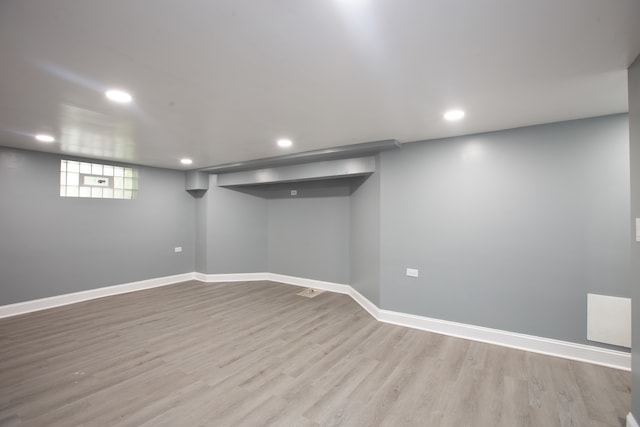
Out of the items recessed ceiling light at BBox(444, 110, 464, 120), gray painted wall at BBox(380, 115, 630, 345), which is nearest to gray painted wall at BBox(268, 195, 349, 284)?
gray painted wall at BBox(380, 115, 630, 345)

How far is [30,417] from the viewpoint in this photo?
194cm

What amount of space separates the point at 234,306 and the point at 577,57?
181 inches

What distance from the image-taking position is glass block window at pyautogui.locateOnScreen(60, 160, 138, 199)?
4.48 metres

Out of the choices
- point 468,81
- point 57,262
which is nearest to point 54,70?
point 468,81

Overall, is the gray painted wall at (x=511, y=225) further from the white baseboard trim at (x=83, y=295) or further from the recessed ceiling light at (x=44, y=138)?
the white baseboard trim at (x=83, y=295)

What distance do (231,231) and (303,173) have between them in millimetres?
2290

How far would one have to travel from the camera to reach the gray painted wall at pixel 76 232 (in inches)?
155

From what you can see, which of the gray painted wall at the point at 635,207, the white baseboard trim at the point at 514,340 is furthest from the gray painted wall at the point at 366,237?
the gray painted wall at the point at 635,207

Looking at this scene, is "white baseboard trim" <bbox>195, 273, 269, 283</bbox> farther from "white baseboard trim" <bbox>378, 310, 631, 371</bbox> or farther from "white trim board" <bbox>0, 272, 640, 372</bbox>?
"white baseboard trim" <bbox>378, 310, 631, 371</bbox>

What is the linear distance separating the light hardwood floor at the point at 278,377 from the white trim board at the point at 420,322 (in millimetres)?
121

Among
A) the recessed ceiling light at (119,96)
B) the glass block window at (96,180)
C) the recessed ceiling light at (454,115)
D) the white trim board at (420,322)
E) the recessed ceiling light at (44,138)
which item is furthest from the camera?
the glass block window at (96,180)

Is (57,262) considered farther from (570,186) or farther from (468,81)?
(570,186)

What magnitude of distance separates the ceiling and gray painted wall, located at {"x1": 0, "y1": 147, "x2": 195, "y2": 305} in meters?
1.44

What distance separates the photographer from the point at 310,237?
5.52 metres
